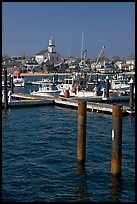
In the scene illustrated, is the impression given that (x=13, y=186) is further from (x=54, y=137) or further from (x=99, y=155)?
(x=54, y=137)

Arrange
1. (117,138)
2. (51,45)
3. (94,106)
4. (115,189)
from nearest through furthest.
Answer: (115,189)
(117,138)
(94,106)
(51,45)

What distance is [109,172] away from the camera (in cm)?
1362

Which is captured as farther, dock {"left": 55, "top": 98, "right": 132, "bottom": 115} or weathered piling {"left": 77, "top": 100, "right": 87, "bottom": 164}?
dock {"left": 55, "top": 98, "right": 132, "bottom": 115}

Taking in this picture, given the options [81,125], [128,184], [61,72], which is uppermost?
[61,72]

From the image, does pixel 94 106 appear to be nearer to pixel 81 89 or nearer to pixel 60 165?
pixel 81 89

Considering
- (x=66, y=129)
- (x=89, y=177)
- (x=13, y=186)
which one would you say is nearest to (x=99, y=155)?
(x=89, y=177)

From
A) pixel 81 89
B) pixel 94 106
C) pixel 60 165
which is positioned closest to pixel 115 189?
pixel 60 165

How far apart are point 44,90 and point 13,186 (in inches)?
1302

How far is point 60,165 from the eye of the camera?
15.1 m

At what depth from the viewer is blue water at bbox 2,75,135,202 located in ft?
37.0

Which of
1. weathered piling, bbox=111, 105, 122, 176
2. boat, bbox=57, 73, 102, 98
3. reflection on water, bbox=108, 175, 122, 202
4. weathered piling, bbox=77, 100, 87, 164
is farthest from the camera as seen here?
boat, bbox=57, 73, 102, 98

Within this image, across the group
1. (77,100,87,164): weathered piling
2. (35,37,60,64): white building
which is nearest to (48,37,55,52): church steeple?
(35,37,60,64): white building

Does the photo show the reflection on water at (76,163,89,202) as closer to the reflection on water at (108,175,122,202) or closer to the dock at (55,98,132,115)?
the reflection on water at (108,175,122,202)

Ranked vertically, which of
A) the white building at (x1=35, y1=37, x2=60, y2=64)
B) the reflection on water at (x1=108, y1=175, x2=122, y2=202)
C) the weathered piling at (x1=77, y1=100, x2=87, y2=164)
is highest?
the white building at (x1=35, y1=37, x2=60, y2=64)
